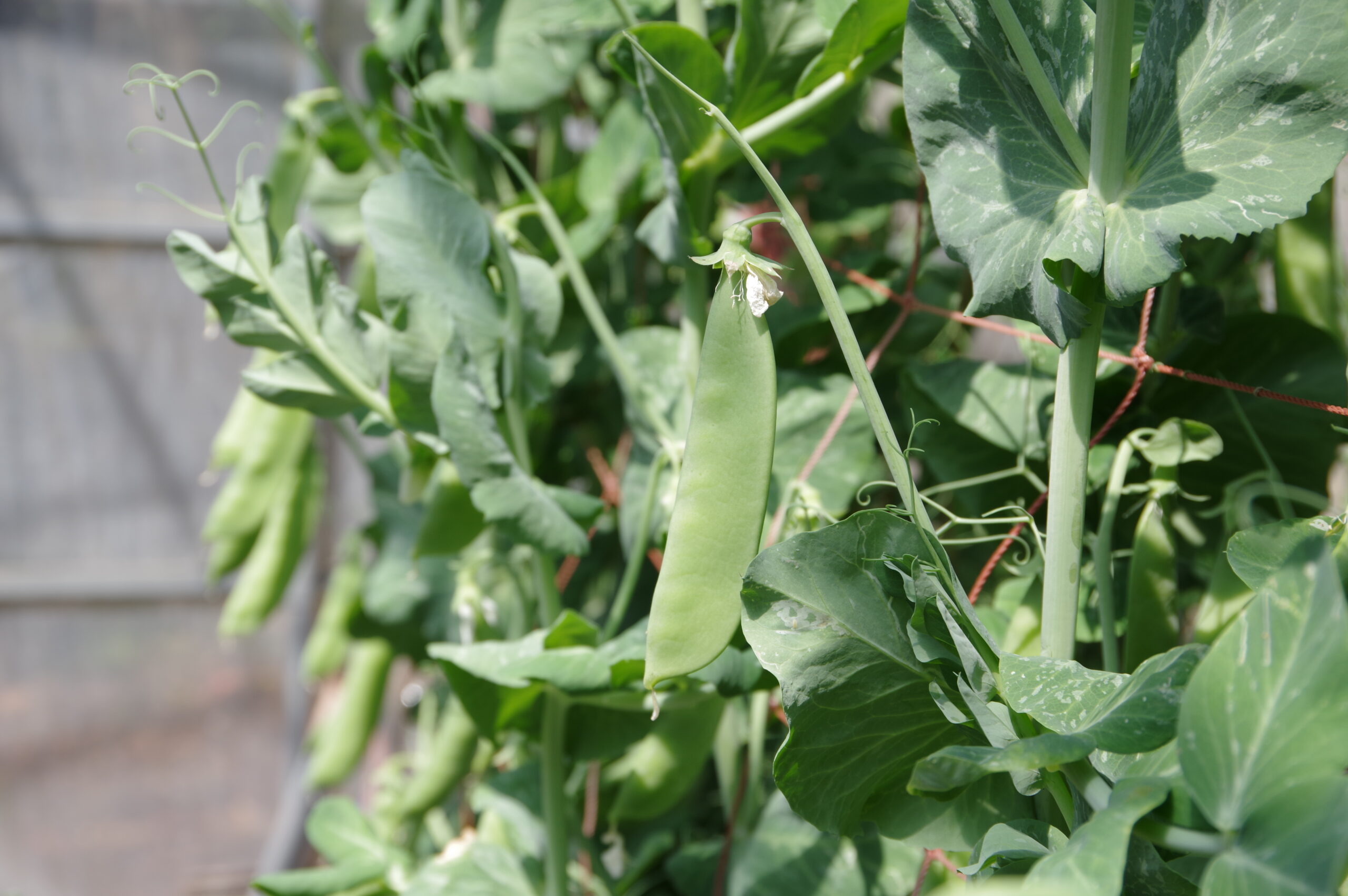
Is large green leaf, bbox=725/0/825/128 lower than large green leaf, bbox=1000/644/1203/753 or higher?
higher

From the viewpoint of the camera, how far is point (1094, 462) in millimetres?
448

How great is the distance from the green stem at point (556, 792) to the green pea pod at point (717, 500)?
0.21 m

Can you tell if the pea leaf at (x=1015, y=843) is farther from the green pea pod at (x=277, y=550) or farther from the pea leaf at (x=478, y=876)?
the green pea pod at (x=277, y=550)

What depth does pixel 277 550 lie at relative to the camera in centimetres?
94

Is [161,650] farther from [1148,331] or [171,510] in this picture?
[1148,331]

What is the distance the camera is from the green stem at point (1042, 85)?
32cm

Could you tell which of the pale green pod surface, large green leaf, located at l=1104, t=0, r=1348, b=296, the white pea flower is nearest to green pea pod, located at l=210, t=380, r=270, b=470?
the pale green pod surface

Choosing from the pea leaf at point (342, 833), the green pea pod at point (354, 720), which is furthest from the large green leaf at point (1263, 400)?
the green pea pod at point (354, 720)

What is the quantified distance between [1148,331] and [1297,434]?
0.09m

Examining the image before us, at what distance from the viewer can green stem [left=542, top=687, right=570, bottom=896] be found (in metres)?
0.53

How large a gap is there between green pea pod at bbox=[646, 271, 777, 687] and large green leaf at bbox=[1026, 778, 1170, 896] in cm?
14

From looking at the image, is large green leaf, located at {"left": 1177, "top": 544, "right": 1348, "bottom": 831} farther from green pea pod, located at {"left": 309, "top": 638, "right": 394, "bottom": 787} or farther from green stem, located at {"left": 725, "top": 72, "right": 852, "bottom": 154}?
green pea pod, located at {"left": 309, "top": 638, "right": 394, "bottom": 787}

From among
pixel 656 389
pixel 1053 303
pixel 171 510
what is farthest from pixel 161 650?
pixel 1053 303

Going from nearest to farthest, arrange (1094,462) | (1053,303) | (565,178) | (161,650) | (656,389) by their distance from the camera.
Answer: (1053,303) < (1094,462) < (656,389) < (565,178) < (161,650)
